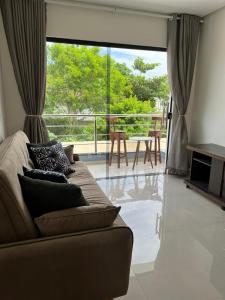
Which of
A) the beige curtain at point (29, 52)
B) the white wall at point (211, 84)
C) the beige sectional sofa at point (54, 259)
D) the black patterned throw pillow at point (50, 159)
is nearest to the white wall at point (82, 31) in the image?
the beige curtain at point (29, 52)

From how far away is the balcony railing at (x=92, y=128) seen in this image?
402cm

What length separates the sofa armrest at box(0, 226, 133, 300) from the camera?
1.12 metres

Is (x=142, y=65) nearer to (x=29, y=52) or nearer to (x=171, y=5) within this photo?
(x=171, y=5)

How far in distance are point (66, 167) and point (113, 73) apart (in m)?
2.20

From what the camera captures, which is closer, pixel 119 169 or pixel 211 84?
pixel 211 84

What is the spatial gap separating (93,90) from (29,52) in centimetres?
121

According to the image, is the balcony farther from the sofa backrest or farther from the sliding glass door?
the sofa backrest

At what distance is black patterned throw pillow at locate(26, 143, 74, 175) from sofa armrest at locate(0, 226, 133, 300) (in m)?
1.21

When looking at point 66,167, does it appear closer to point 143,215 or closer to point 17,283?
point 143,215

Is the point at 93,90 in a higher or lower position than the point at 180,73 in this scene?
lower

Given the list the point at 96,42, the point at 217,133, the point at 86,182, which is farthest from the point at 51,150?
the point at 217,133

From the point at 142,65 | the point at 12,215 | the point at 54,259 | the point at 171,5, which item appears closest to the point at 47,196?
the point at 12,215

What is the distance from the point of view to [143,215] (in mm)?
2537

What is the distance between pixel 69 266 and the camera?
3.93 ft
